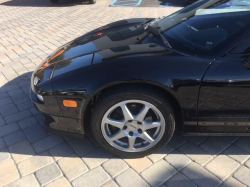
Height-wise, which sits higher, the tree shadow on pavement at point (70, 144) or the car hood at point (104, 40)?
the car hood at point (104, 40)

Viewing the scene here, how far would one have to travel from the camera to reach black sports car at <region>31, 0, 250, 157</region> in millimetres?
2033

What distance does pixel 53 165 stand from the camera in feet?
7.73

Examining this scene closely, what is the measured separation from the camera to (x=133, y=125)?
225 centimetres

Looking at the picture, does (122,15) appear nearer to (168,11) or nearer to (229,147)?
(168,11)

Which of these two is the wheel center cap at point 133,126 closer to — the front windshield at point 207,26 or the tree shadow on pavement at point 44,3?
the front windshield at point 207,26

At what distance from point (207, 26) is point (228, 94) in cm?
77

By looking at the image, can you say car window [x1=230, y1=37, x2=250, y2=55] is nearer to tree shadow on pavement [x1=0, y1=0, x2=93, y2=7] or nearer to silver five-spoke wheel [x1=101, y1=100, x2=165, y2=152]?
silver five-spoke wheel [x1=101, y1=100, x2=165, y2=152]

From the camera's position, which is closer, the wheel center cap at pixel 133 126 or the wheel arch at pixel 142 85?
the wheel arch at pixel 142 85

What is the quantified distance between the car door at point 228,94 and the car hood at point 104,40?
0.85 m

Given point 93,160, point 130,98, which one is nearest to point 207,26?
point 130,98

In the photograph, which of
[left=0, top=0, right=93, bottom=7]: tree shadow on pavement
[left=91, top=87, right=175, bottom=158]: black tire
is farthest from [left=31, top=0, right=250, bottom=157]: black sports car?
[left=0, top=0, right=93, bottom=7]: tree shadow on pavement

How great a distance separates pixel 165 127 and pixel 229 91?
2.07 feet

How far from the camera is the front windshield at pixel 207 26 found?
2.15 metres

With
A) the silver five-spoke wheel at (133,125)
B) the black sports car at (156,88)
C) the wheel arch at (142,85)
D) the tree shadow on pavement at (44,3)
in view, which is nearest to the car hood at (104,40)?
the black sports car at (156,88)
